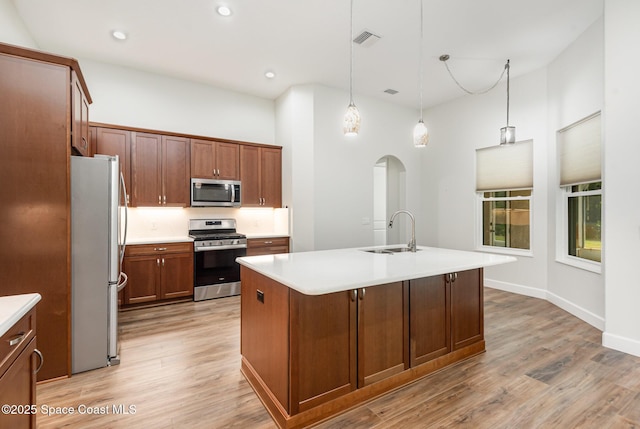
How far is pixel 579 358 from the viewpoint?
2754mm

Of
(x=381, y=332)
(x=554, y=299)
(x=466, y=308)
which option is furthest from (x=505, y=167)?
(x=381, y=332)

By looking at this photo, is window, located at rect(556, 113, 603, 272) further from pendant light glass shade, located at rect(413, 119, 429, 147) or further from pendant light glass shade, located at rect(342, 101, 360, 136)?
pendant light glass shade, located at rect(342, 101, 360, 136)

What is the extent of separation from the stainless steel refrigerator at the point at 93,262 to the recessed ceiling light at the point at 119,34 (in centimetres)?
191

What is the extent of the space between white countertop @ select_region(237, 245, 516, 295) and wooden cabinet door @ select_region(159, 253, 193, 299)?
2.31 m

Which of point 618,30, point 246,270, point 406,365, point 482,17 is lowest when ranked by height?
point 406,365

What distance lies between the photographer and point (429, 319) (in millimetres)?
2459

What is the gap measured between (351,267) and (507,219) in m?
4.01

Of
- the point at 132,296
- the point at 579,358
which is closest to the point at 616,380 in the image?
the point at 579,358

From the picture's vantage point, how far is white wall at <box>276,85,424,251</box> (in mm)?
4938

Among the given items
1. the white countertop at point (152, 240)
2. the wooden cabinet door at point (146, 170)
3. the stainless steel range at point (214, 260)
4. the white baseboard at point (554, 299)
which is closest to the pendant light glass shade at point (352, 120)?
the stainless steel range at point (214, 260)

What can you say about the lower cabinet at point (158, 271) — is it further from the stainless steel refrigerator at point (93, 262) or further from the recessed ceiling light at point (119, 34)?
the recessed ceiling light at point (119, 34)

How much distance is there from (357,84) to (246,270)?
383 centimetres

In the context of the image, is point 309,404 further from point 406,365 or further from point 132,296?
point 132,296

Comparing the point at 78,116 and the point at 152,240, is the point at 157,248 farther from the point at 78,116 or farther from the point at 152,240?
the point at 78,116
